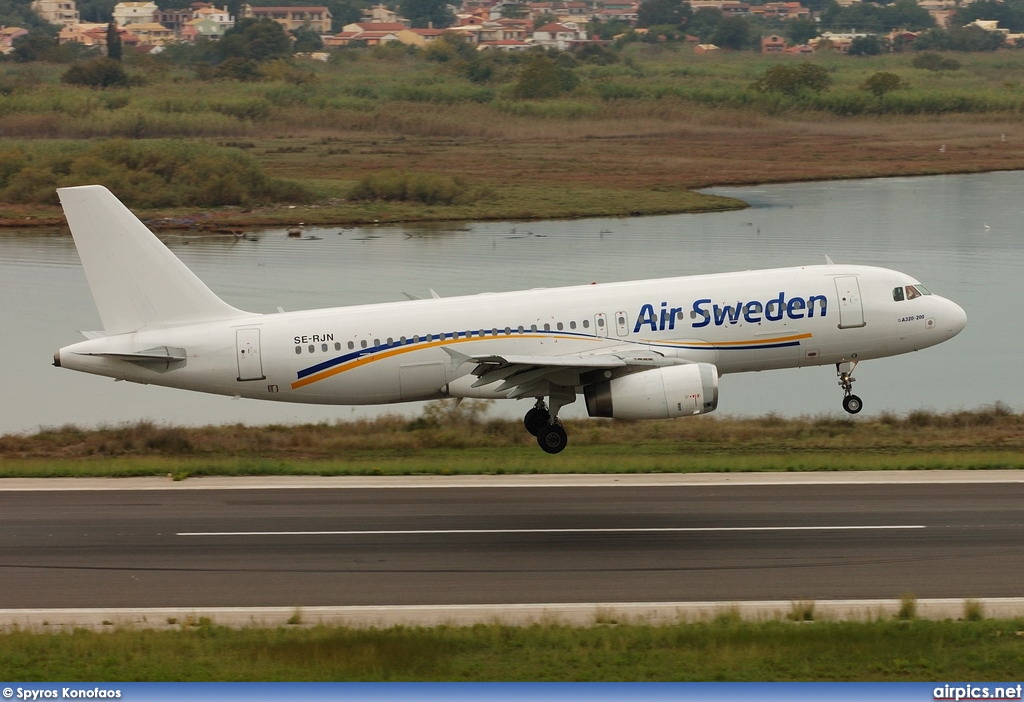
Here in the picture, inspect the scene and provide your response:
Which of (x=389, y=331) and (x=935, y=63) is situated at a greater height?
(x=935, y=63)

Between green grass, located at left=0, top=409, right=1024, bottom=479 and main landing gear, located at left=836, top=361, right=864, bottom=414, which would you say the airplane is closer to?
green grass, located at left=0, top=409, right=1024, bottom=479

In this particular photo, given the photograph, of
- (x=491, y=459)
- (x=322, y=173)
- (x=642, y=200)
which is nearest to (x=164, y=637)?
(x=491, y=459)

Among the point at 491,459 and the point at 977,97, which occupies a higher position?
the point at 977,97

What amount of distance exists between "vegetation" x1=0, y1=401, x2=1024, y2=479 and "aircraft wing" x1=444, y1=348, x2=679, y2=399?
1995 mm

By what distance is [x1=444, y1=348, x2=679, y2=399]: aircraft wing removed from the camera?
3506 cm

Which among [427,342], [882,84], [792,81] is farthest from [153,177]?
[882,84]

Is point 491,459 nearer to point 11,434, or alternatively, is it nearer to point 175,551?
point 175,551

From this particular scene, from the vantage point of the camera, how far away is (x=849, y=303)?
38.5m

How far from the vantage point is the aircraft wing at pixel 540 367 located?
115ft

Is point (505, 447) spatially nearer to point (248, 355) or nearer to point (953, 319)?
point (248, 355)

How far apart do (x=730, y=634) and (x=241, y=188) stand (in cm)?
8434

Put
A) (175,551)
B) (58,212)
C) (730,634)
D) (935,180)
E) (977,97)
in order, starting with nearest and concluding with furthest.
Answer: (730,634)
(175,551)
(58,212)
(935,180)
(977,97)

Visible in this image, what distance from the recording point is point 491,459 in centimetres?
3828

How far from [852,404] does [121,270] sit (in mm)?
20420
